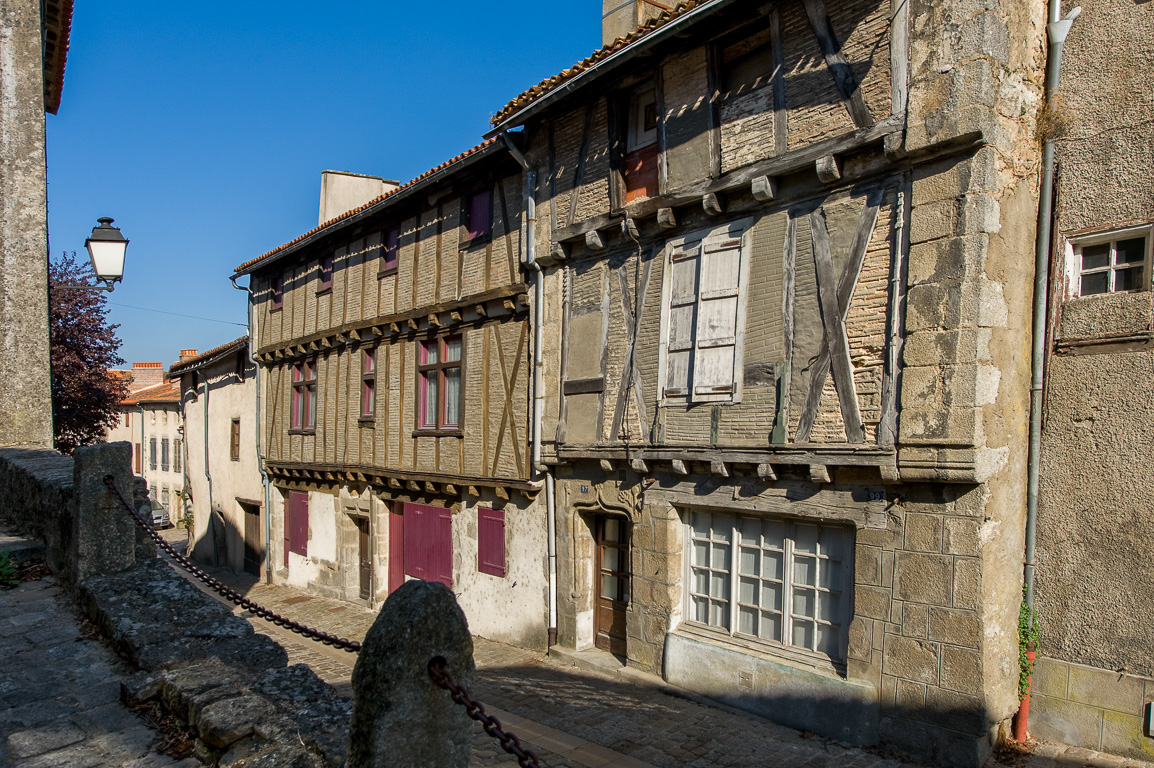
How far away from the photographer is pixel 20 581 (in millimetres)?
5172

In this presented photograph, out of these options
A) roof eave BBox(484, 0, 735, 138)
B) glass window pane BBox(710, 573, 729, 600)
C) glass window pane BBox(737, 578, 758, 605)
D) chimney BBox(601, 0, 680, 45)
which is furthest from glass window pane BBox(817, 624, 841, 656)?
chimney BBox(601, 0, 680, 45)

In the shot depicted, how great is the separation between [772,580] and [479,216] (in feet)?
23.0

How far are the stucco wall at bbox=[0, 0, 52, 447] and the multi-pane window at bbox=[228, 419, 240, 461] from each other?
456 inches

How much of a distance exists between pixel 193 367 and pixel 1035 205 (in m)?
20.4

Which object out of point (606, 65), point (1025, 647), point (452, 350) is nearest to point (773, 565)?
point (1025, 647)

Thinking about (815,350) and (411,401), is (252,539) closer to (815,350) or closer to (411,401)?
(411,401)

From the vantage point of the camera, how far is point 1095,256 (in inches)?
255

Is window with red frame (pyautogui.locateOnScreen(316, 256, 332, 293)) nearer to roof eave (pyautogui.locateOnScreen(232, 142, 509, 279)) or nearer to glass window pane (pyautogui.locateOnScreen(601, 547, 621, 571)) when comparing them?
roof eave (pyautogui.locateOnScreen(232, 142, 509, 279))

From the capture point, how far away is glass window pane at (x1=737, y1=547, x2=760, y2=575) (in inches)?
303

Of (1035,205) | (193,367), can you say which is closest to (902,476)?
(1035,205)

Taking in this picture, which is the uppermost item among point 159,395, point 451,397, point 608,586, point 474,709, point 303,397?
point 451,397

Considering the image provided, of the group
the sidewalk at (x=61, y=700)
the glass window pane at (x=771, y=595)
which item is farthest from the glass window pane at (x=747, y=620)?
the sidewalk at (x=61, y=700)

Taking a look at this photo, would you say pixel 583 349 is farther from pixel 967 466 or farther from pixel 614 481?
pixel 967 466

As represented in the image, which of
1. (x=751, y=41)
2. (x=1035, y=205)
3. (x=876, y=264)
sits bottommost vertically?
(x=876, y=264)
